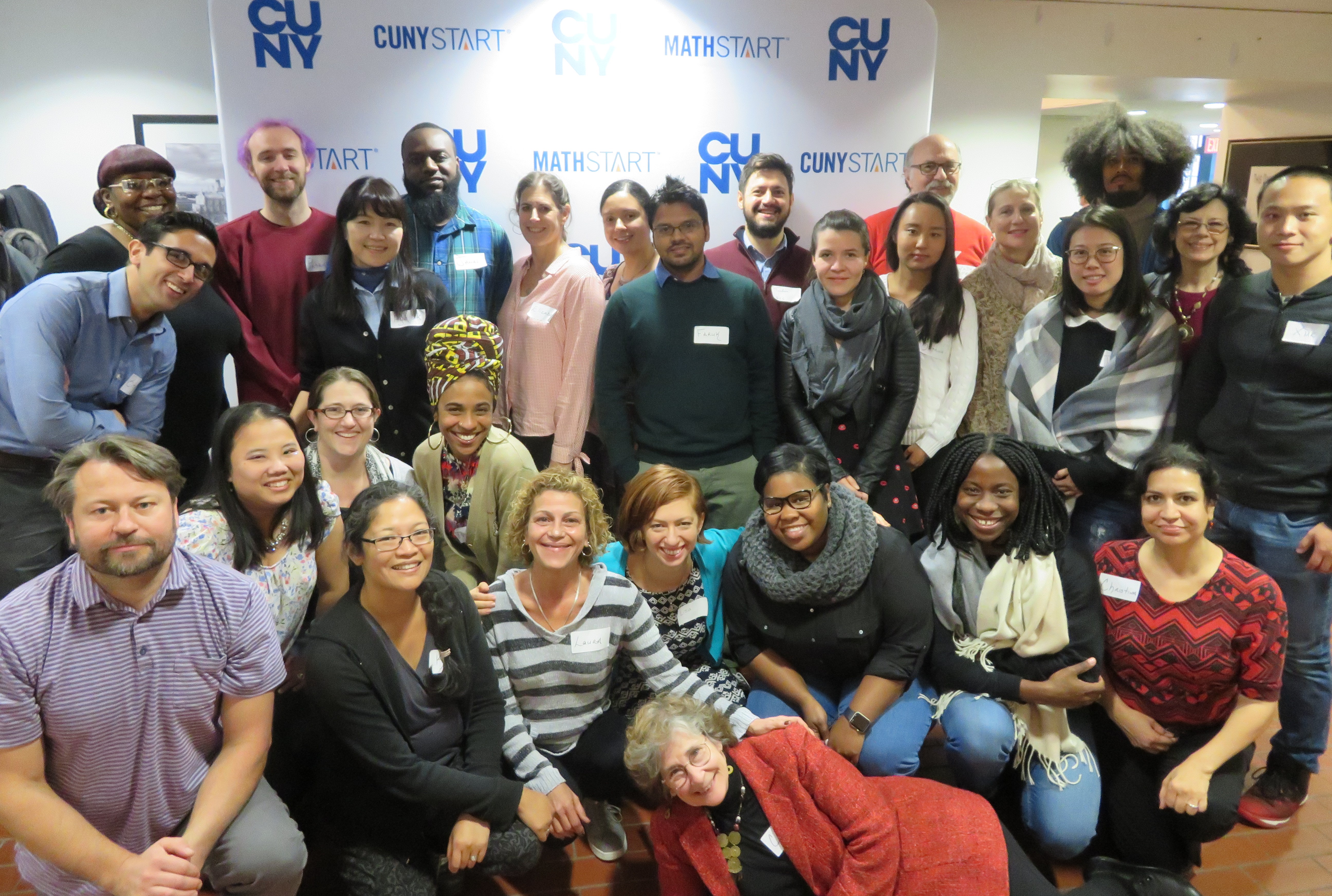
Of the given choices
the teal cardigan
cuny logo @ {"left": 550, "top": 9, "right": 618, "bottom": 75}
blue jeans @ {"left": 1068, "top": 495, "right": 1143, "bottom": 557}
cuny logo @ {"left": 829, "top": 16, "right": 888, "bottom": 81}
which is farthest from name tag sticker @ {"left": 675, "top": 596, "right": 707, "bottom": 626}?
cuny logo @ {"left": 829, "top": 16, "right": 888, "bottom": 81}

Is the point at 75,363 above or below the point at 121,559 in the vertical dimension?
above

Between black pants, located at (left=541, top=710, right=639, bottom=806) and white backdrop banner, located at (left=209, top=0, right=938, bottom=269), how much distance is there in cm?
229

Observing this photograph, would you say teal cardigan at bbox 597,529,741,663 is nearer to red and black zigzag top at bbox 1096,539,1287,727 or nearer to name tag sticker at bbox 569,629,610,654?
name tag sticker at bbox 569,629,610,654

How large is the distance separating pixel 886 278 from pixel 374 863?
2566 mm

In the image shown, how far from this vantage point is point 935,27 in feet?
13.9

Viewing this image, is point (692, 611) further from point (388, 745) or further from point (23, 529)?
point (23, 529)

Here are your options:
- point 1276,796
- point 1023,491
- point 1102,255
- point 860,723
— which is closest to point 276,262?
point 860,723

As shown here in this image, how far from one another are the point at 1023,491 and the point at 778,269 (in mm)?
1482

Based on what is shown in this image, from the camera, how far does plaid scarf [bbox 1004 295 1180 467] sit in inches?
114

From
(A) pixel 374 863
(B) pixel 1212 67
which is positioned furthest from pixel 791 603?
(B) pixel 1212 67

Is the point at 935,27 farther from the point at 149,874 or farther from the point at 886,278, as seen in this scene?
the point at 149,874

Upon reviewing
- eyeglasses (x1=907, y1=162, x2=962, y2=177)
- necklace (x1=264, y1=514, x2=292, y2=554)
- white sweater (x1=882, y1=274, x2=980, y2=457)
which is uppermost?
eyeglasses (x1=907, y1=162, x2=962, y2=177)

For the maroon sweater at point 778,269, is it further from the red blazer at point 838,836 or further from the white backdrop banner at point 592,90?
the red blazer at point 838,836

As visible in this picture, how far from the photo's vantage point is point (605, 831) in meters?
2.56
